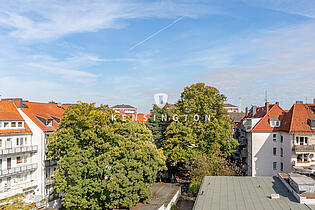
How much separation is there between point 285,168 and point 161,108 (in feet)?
66.0

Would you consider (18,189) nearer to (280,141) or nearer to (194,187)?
(194,187)

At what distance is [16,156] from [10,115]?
205 inches

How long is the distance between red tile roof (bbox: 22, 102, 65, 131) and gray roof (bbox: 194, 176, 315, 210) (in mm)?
23692

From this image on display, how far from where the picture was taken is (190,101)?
4066 centimetres

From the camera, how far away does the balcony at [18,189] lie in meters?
31.6

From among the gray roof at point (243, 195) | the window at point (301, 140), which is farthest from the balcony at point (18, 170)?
the window at point (301, 140)

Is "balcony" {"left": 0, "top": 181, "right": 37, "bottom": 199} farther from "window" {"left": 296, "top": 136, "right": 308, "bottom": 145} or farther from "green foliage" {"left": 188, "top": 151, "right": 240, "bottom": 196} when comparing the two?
"window" {"left": 296, "top": 136, "right": 308, "bottom": 145}

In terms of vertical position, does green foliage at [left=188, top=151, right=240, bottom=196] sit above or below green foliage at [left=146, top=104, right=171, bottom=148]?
below

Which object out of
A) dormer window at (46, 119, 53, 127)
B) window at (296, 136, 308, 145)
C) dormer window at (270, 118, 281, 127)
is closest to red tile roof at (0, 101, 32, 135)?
dormer window at (46, 119, 53, 127)

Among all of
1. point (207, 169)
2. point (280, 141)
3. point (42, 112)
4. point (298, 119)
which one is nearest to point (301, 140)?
point (298, 119)

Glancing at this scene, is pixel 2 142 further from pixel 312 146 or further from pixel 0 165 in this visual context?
pixel 312 146

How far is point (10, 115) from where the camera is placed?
35250 millimetres

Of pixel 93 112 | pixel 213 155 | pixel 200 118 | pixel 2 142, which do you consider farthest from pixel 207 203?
pixel 2 142

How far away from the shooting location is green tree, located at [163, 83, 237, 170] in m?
38.8
